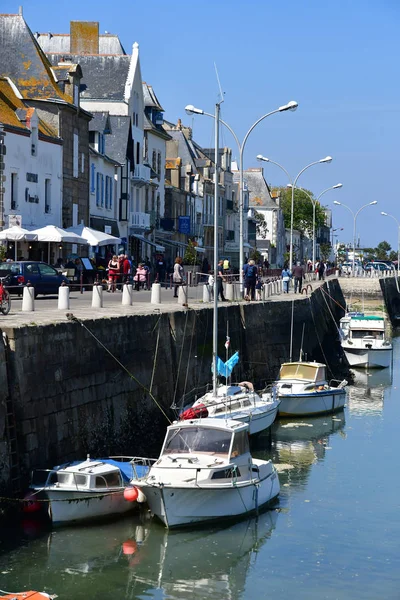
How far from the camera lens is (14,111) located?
140 ft

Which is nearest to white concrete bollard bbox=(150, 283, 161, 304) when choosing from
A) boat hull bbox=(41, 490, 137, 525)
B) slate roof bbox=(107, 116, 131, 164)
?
boat hull bbox=(41, 490, 137, 525)

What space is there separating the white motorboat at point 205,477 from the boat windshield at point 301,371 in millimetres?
12276

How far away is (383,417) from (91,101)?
33.1 meters

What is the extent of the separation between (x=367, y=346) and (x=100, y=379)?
27.1m

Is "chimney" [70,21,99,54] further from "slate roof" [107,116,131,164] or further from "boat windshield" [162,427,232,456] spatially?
"boat windshield" [162,427,232,456]

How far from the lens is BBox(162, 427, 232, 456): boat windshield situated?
20.2m

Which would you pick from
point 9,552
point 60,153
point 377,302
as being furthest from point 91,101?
point 9,552

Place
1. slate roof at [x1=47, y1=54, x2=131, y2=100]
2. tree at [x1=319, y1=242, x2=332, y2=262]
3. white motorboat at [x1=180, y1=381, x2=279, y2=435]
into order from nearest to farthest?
white motorboat at [x1=180, y1=381, x2=279, y2=435] → slate roof at [x1=47, y1=54, x2=131, y2=100] → tree at [x1=319, y1=242, x2=332, y2=262]

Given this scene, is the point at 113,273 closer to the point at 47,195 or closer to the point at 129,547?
the point at 47,195

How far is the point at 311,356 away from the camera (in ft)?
149

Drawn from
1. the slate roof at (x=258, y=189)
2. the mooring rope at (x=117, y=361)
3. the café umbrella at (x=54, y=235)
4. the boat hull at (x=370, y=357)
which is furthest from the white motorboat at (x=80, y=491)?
the slate roof at (x=258, y=189)

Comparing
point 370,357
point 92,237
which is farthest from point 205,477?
point 370,357

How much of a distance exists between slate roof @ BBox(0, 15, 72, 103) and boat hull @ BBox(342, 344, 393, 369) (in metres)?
17.0

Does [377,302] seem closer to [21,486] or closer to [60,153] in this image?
[60,153]
